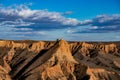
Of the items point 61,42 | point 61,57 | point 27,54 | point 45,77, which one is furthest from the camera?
point 27,54

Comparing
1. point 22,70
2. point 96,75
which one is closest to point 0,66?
point 22,70

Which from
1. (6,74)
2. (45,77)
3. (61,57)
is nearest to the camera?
(45,77)

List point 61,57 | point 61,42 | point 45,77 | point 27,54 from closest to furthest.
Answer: point 45,77
point 61,57
point 61,42
point 27,54

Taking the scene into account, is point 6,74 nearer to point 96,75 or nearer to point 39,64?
point 39,64

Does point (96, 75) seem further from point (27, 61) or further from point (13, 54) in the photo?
point (13, 54)

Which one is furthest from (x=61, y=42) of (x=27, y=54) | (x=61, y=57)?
(x=27, y=54)

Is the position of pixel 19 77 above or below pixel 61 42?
below

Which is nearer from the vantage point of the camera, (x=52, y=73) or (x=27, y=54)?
(x=52, y=73)

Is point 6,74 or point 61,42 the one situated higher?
point 61,42

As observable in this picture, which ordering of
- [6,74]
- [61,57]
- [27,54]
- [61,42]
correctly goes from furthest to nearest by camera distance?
[27,54] < [61,42] < [61,57] < [6,74]
